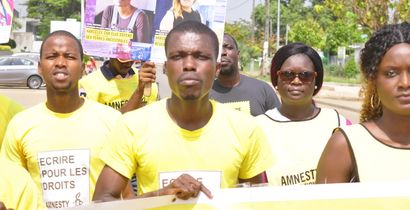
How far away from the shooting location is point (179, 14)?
14.1ft

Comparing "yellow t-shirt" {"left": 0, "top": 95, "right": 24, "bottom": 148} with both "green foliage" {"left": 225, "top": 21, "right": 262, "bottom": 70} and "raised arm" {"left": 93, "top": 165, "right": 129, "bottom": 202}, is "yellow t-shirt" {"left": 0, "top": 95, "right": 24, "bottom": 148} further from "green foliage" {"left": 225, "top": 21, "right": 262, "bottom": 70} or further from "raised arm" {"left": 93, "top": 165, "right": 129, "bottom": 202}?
"green foliage" {"left": 225, "top": 21, "right": 262, "bottom": 70}

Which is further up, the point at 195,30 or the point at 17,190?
the point at 195,30

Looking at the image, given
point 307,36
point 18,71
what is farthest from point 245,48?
point 18,71

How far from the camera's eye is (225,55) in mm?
4879

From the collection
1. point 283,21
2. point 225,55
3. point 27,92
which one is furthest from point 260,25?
point 225,55

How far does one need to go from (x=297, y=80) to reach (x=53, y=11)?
7363 cm

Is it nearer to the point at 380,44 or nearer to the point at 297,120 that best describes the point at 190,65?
the point at 380,44

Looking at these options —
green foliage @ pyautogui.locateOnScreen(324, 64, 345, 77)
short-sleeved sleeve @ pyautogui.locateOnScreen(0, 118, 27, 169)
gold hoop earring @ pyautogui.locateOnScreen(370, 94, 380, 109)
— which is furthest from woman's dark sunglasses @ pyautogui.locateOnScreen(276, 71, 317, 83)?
green foliage @ pyautogui.locateOnScreen(324, 64, 345, 77)

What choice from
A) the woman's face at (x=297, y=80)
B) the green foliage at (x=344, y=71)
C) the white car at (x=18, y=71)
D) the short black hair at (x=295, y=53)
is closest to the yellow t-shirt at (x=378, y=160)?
the woman's face at (x=297, y=80)

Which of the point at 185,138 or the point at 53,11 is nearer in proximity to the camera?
the point at 185,138

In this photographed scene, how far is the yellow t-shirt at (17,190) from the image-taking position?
7.48 ft

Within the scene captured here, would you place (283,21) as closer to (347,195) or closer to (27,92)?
(27,92)

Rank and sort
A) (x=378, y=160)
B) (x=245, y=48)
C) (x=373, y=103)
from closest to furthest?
(x=378, y=160), (x=373, y=103), (x=245, y=48)

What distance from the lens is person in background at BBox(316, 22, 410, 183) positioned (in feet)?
8.18
